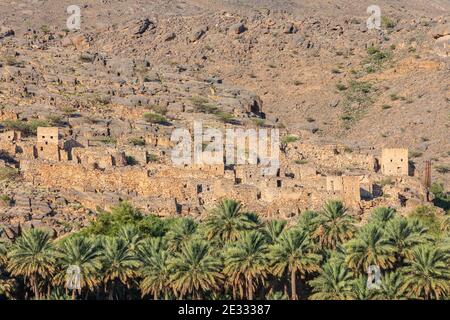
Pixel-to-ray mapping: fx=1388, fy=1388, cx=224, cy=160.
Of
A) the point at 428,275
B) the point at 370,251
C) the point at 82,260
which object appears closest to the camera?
the point at 428,275

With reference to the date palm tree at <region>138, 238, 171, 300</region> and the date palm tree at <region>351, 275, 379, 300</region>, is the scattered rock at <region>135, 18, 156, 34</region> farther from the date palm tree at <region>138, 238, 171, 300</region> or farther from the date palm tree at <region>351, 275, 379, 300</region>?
the date palm tree at <region>351, 275, 379, 300</region>

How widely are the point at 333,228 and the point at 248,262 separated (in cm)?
653

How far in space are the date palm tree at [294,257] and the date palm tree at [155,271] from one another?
15.5 ft

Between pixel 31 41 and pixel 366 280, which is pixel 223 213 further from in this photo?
pixel 31 41

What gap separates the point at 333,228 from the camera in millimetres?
64375

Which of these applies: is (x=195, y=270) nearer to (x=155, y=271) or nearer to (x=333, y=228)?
(x=155, y=271)

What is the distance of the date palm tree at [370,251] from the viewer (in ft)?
197

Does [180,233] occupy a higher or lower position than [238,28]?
lower

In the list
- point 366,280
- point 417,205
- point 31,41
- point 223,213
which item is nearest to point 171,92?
point 31,41

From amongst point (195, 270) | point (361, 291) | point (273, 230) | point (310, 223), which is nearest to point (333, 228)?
point (310, 223)

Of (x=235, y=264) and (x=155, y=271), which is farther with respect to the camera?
(x=235, y=264)

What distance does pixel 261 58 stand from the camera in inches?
5669

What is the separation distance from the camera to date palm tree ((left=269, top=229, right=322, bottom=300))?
5975 centimetres

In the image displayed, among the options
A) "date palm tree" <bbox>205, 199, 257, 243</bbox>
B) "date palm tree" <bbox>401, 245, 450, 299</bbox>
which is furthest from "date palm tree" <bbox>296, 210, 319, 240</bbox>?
"date palm tree" <bbox>401, 245, 450, 299</bbox>
